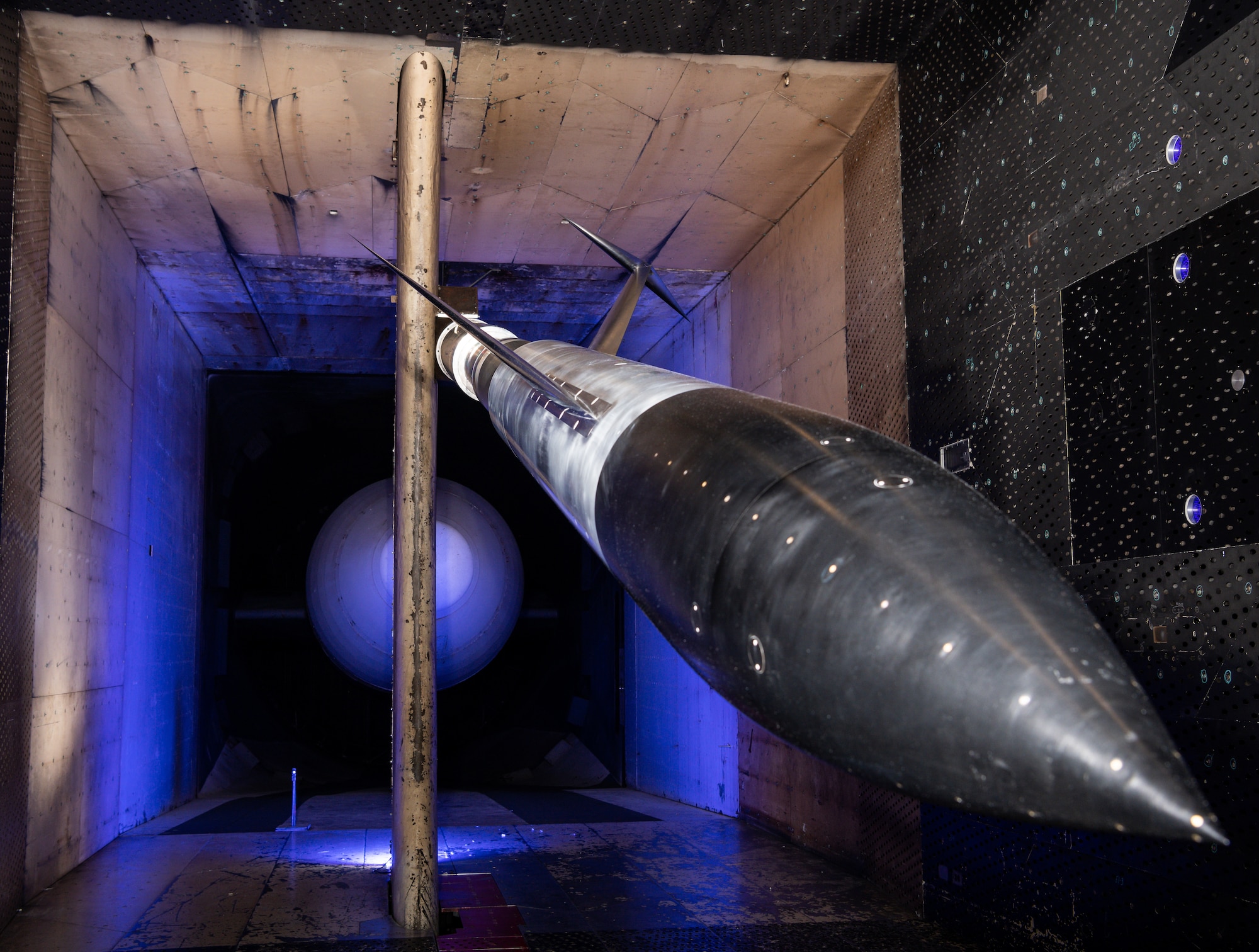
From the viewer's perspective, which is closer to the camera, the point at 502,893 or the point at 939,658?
the point at 939,658

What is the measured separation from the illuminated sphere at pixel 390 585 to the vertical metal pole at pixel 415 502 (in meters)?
5.13

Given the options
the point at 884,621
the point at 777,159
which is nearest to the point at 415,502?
the point at 777,159

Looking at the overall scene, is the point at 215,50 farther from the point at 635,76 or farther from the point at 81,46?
the point at 635,76

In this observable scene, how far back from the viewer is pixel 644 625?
395 inches

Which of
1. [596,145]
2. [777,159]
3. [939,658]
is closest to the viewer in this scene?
[939,658]

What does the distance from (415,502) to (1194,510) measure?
3.57 meters

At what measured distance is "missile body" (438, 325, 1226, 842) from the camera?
1.32 metres

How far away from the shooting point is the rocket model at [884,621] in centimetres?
132

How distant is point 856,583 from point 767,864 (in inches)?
198

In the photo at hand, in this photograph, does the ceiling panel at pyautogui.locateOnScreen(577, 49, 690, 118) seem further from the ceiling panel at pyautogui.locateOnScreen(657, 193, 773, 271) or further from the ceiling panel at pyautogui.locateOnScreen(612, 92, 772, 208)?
the ceiling panel at pyautogui.locateOnScreen(657, 193, 773, 271)

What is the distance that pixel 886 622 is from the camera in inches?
59.1

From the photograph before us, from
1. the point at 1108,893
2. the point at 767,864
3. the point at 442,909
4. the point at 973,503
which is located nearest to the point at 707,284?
the point at 767,864

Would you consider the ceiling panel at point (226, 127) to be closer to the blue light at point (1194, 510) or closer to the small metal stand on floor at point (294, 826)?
the small metal stand on floor at point (294, 826)

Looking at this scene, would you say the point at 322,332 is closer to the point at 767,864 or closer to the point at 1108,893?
the point at 767,864
